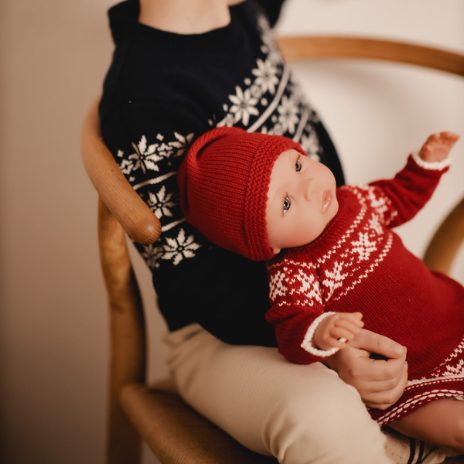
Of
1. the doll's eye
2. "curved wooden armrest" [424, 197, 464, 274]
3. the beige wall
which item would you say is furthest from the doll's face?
the beige wall

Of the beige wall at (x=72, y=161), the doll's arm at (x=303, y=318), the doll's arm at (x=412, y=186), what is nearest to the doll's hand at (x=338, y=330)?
the doll's arm at (x=303, y=318)

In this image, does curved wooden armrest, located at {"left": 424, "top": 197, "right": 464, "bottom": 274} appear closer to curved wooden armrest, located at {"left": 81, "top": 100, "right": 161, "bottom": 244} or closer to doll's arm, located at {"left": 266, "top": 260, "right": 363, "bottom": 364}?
doll's arm, located at {"left": 266, "top": 260, "right": 363, "bottom": 364}

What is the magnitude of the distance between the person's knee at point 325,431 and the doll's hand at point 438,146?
36 centimetres

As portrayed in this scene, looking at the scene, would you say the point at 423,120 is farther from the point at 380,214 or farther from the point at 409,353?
the point at 409,353

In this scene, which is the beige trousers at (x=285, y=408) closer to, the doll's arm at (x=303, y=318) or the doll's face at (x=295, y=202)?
the doll's arm at (x=303, y=318)

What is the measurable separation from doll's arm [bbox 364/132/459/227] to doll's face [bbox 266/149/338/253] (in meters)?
0.13

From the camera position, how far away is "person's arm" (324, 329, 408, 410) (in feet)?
1.89

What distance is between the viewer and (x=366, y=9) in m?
1.14

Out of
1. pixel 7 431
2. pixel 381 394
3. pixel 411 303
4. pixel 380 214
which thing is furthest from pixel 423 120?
pixel 7 431

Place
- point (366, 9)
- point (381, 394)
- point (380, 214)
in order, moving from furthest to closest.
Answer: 1. point (366, 9)
2. point (380, 214)
3. point (381, 394)

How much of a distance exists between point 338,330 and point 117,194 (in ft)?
0.89

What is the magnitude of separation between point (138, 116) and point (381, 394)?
43 centimetres

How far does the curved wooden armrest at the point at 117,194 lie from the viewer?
1.78ft

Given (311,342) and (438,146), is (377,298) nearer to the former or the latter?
(311,342)
